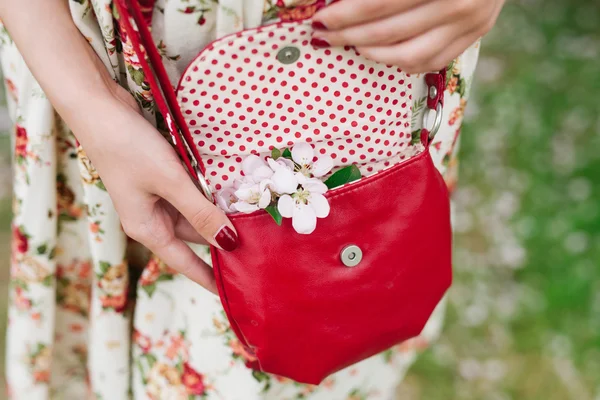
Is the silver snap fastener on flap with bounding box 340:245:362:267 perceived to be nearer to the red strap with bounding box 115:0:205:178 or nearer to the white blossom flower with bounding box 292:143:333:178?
the white blossom flower with bounding box 292:143:333:178

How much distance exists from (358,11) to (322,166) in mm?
216

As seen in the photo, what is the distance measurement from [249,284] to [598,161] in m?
2.26

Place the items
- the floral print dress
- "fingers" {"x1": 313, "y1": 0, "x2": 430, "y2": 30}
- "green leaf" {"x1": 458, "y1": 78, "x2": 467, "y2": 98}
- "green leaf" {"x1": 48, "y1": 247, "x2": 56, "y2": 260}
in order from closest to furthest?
"fingers" {"x1": 313, "y1": 0, "x2": 430, "y2": 30}, the floral print dress, "green leaf" {"x1": 458, "y1": 78, "x2": 467, "y2": 98}, "green leaf" {"x1": 48, "y1": 247, "x2": 56, "y2": 260}

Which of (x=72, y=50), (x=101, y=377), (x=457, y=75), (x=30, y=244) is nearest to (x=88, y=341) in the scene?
(x=101, y=377)

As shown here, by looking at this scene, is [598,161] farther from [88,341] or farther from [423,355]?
[88,341]

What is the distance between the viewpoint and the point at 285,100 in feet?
2.63

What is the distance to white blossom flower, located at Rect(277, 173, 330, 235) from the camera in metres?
0.77

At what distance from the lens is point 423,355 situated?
195 cm

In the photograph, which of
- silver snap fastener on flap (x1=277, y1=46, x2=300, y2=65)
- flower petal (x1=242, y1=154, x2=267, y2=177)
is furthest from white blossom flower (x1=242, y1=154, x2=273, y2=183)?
silver snap fastener on flap (x1=277, y1=46, x2=300, y2=65)

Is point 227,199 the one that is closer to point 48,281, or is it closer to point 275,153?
point 275,153

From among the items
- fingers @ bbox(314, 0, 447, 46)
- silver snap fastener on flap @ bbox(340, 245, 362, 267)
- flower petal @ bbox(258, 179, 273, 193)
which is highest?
fingers @ bbox(314, 0, 447, 46)

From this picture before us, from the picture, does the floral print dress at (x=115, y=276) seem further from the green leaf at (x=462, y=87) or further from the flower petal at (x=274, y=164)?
the flower petal at (x=274, y=164)

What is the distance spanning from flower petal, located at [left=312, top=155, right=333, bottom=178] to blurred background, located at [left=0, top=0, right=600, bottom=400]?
124 centimetres

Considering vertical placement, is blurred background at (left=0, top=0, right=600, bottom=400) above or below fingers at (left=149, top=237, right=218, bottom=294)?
Answer: below
